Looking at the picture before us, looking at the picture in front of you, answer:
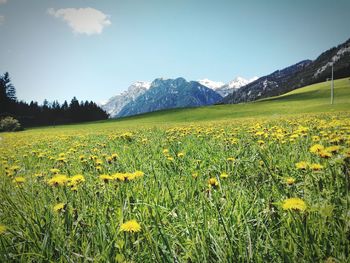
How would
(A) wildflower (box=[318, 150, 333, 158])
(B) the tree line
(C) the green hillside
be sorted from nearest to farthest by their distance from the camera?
(A) wildflower (box=[318, 150, 333, 158]), (C) the green hillside, (B) the tree line

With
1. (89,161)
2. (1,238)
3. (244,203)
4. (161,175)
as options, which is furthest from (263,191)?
(89,161)

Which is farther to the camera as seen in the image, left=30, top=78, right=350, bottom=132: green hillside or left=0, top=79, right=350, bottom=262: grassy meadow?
left=30, top=78, right=350, bottom=132: green hillside

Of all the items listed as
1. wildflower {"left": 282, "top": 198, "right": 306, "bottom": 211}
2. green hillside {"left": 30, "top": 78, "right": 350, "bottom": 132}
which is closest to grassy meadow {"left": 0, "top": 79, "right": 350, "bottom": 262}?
wildflower {"left": 282, "top": 198, "right": 306, "bottom": 211}

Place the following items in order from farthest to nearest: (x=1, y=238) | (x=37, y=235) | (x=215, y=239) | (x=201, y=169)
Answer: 1. (x=201, y=169)
2. (x=37, y=235)
3. (x=1, y=238)
4. (x=215, y=239)

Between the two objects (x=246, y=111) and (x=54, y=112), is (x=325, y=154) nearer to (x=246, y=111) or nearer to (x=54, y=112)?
(x=246, y=111)

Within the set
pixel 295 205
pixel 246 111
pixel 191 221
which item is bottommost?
pixel 246 111

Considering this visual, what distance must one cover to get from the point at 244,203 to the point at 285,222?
452 mm

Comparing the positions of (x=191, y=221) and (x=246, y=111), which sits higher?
(x=191, y=221)

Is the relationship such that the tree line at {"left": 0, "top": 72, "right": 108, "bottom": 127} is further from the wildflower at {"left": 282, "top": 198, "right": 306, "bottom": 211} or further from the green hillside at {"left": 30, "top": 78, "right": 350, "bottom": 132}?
the wildflower at {"left": 282, "top": 198, "right": 306, "bottom": 211}

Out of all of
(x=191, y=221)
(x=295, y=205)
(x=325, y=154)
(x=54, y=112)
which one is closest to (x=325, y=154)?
(x=325, y=154)

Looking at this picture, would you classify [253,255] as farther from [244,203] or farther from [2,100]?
[2,100]

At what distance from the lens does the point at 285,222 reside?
175cm

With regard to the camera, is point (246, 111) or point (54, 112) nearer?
point (246, 111)

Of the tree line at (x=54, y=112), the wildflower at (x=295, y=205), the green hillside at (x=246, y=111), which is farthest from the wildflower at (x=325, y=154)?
the tree line at (x=54, y=112)
